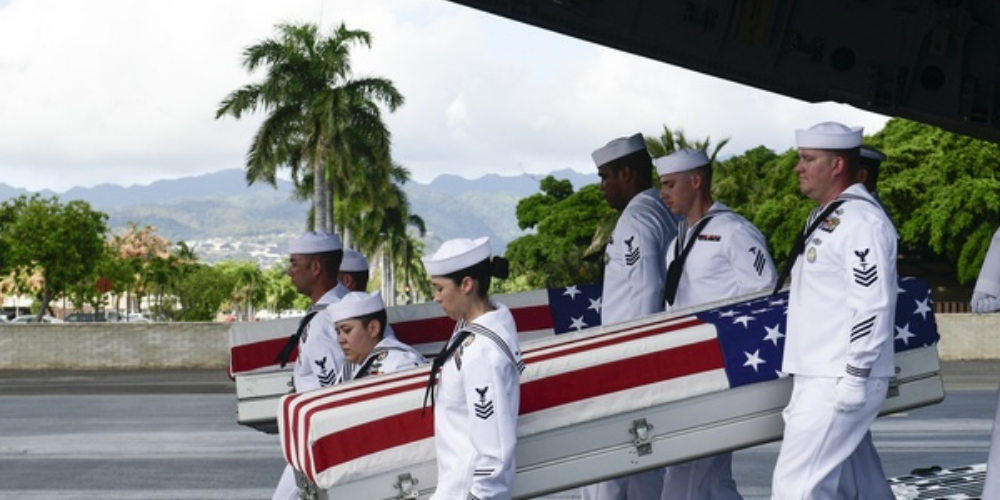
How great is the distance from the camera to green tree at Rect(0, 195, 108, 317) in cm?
6075

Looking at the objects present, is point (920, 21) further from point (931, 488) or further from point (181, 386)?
point (181, 386)

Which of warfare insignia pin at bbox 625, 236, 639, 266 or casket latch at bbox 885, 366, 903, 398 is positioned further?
warfare insignia pin at bbox 625, 236, 639, 266

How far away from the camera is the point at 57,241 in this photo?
6106 cm

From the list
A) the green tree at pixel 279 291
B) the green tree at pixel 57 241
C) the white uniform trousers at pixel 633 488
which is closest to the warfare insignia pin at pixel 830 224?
the white uniform trousers at pixel 633 488

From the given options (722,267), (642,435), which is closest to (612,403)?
(642,435)

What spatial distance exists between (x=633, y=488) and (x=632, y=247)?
3.40 feet

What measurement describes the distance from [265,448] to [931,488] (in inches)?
287

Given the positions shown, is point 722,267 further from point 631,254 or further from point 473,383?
point 473,383

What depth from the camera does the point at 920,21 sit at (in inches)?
306

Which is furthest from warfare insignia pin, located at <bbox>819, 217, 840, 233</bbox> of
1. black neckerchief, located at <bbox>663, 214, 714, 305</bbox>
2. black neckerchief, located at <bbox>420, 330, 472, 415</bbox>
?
black neckerchief, located at <bbox>420, 330, 472, 415</bbox>

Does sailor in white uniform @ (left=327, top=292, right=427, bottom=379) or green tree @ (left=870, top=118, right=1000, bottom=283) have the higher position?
green tree @ (left=870, top=118, right=1000, bottom=283)

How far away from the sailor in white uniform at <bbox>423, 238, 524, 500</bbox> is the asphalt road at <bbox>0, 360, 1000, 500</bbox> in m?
5.80

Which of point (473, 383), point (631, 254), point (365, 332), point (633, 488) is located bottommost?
point (633, 488)

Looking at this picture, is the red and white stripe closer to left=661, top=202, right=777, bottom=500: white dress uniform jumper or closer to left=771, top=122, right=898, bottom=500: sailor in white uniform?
left=771, top=122, right=898, bottom=500: sailor in white uniform
